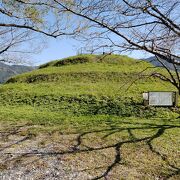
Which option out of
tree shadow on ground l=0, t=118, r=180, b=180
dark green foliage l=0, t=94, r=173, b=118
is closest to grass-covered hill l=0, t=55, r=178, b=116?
dark green foliage l=0, t=94, r=173, b=118

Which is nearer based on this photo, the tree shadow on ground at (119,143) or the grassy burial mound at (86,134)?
the grassy burial mound at (86,134)

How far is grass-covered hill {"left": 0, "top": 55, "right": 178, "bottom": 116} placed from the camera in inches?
564

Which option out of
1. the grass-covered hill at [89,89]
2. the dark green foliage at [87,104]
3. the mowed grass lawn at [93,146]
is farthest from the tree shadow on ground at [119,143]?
the dark green foliage at [87,104]

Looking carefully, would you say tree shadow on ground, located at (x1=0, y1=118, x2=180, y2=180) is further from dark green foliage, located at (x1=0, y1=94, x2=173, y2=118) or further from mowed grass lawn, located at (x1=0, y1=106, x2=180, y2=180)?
dark green foliage, located at (x1=0, y1=94, x2=173, y2=118)

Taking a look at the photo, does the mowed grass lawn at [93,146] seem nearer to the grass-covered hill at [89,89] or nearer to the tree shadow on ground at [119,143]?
the tree shadow on ground at [119,143]

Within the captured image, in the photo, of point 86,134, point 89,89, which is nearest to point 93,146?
point 86,134

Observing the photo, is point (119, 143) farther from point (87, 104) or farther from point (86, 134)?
point (87, 104)

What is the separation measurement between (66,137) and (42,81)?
552 inches

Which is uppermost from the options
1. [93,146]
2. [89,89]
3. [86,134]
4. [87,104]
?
[89,89]

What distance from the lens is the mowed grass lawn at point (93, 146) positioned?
653 cm

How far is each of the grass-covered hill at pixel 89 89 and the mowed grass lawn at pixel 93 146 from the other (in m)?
1.68

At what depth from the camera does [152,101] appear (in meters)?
14.2

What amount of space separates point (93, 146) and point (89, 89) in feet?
34.3

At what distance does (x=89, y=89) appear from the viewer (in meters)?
18.4
